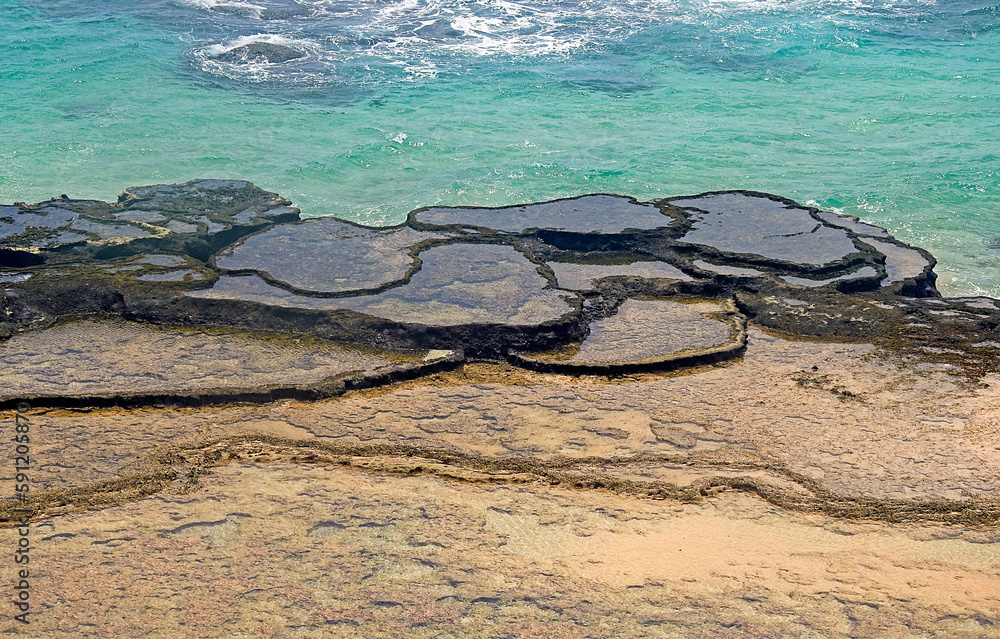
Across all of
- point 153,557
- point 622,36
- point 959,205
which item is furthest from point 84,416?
point 622,36

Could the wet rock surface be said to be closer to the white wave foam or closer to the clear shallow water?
the clear shallow water

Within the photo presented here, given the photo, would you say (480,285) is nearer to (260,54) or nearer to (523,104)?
(523,104)

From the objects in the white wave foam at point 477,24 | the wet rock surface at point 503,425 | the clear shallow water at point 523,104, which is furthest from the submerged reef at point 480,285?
the white wave foam at point 477,24

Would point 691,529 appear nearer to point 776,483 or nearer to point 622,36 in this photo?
point 776,483

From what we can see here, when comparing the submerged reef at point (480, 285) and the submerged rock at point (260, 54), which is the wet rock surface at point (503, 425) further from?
the submerged rock at point (260, 54)

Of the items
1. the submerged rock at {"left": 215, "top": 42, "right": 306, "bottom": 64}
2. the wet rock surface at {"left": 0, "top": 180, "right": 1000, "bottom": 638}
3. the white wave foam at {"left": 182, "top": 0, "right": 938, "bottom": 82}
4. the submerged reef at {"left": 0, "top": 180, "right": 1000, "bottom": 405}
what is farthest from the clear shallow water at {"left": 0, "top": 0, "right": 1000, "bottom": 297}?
the wet rock surface at {"left": 0, "top": 180, "right": 1000, "bottom": 638}

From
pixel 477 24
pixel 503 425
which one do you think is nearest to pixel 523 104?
pixel 477 24

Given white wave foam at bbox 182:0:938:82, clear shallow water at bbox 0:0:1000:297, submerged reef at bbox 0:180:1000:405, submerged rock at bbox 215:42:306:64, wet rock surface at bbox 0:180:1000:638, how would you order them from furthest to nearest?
1. white wave foam at bbox 182:0:938:82
2. submerged rock at bbox 215:42:306:64
3. clear shallow water at bbox 0:0:1000:297
4. submerged reef at bbox 0:180:1000:405
5. wet rock surface at bbox 0:180:1000:638
